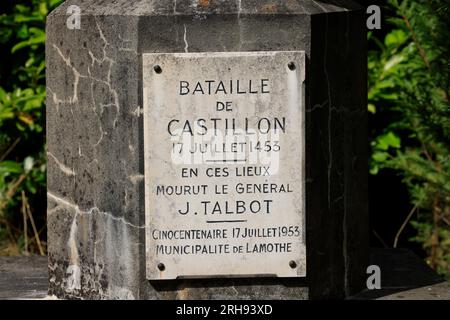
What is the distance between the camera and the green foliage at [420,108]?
6.04 m

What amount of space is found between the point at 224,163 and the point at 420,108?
73.1 inches

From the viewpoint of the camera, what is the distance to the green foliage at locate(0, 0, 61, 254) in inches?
257

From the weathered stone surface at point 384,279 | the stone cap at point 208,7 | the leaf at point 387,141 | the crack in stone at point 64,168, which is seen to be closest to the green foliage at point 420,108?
the leaf at point 387,141

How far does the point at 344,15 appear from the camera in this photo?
474cm

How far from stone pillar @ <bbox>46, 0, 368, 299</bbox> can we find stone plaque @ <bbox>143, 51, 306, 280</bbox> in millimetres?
46

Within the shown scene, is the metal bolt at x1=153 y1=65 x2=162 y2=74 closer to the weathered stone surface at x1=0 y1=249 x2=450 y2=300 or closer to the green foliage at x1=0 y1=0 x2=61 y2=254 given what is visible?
the weathered stone surface at x1=0 y1=249 x2=450 y2=300

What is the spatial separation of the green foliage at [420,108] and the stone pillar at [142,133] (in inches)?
49.3

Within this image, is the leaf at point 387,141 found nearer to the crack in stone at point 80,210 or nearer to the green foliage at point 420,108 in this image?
the green foliage at point 420,108

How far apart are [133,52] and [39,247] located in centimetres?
237

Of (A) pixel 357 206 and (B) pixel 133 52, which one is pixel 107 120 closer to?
(B) pixel 133 52

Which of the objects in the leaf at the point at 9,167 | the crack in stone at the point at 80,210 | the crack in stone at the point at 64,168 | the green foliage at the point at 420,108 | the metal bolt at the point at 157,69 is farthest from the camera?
the leaf at the point at 9,167

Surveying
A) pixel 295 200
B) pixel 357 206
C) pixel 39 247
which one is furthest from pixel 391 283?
pixel 39 247

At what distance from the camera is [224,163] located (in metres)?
4.49

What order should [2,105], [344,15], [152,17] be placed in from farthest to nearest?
1. [2,105]
2. [344,15]
3. [152,17]
